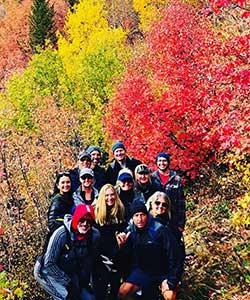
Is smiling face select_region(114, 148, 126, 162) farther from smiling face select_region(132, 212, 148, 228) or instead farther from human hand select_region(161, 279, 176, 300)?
human hand select_region(161, 279, 176, 300)

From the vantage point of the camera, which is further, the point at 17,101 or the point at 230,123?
the point at 17,101

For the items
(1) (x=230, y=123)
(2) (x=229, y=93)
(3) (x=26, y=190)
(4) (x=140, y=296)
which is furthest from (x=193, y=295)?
(3) (x=26, y=190)

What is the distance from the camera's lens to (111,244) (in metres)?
6.89

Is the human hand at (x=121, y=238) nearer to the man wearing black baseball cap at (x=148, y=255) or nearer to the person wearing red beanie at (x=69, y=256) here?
the man wearing black baseball cap at (x=148, y=255)

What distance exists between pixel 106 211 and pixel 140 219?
22.9 inches

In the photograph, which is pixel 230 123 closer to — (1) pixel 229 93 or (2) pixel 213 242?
(1) pixel 229 93

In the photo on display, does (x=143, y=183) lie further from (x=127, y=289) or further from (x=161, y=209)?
(x=127, y=289)

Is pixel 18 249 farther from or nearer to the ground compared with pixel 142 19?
→ nearer to the ground

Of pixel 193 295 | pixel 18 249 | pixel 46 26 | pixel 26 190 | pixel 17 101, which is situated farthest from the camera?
pixel 46 26

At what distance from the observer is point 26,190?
1536 centimetres

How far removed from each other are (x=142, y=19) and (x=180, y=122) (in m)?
39.5

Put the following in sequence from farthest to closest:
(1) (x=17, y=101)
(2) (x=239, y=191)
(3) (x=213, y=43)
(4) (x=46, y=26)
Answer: (4) (x=46, y=26)
(1) (x=17, y=101)
(2) (x=239, y=191)
(3) (x=213, y=43)

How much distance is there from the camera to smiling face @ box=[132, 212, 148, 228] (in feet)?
21.8

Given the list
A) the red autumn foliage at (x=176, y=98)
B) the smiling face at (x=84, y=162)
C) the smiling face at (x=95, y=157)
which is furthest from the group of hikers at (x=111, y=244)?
the red autumn foliage at (x=176, y=98)
